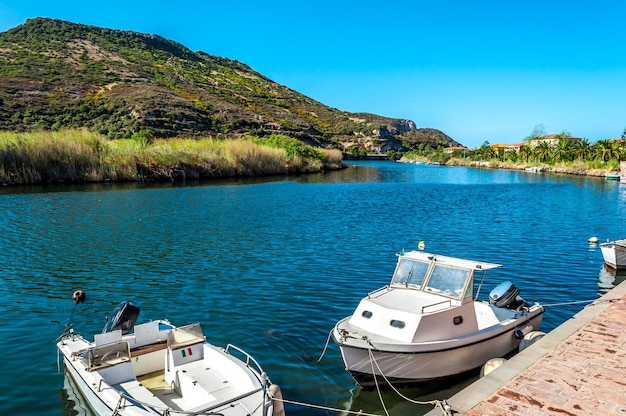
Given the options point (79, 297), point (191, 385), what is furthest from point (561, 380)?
point (79, 297)

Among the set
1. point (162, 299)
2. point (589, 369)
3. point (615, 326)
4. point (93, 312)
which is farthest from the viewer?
point (162, 299)

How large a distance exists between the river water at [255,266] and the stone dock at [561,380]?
196 centimetres

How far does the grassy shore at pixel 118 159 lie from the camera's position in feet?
154

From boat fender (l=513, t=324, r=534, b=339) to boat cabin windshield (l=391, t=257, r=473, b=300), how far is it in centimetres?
200

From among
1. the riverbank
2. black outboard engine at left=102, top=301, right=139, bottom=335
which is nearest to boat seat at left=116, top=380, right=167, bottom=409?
black outboard engine at left=102, top=301, right=139, bottom=335

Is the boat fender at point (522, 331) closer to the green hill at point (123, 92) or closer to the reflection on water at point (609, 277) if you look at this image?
the reflection on water at point (609, 277)

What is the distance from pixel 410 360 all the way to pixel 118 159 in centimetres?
5046

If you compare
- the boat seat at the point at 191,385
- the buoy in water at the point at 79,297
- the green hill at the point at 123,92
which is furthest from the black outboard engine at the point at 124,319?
the green hill at the point at 123,92

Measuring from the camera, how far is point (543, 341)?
10680mm

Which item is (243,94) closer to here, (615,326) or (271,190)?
(271,190)

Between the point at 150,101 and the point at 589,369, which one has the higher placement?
the point at 150,101

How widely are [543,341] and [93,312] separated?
41.5 feet

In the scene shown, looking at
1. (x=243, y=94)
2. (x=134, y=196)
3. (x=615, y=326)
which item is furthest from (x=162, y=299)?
(x=243, y=94)

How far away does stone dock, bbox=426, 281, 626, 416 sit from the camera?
7.67m
